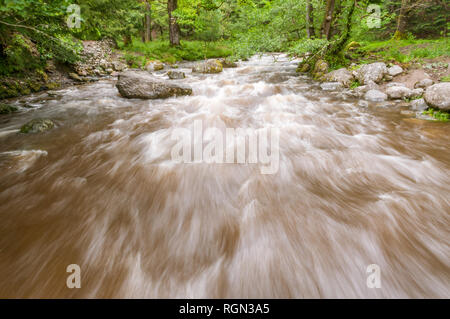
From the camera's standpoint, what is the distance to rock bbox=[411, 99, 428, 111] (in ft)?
14.5

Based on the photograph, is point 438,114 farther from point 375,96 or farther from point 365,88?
point 365,88

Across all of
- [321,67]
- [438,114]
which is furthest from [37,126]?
[321,67]

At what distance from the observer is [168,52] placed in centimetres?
1341

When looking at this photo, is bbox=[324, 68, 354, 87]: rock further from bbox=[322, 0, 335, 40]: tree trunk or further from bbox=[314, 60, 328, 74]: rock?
bbox=[322, 0, 335, 40]: tree trunk

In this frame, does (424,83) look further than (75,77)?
No

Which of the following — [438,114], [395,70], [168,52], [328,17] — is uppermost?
[168,52]

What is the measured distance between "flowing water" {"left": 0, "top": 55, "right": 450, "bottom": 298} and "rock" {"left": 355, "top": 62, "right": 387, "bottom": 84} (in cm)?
300

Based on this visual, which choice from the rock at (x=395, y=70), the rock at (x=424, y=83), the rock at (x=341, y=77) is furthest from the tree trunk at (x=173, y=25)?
the rock at (x=424, y=83)

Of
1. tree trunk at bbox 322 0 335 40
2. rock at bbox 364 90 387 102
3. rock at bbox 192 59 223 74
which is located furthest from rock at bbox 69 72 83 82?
rock at bbox 364 90 387 102

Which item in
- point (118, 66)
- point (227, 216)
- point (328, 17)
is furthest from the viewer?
point (118, 66)

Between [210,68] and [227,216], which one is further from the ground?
[210,68]

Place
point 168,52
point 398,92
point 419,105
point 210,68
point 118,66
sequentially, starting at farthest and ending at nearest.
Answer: point 168,52 → point 118,66 → point 210,68 → point 398,92 → point 419,105

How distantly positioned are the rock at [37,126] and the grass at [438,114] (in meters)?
7.87

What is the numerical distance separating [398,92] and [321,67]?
340 centimetres
